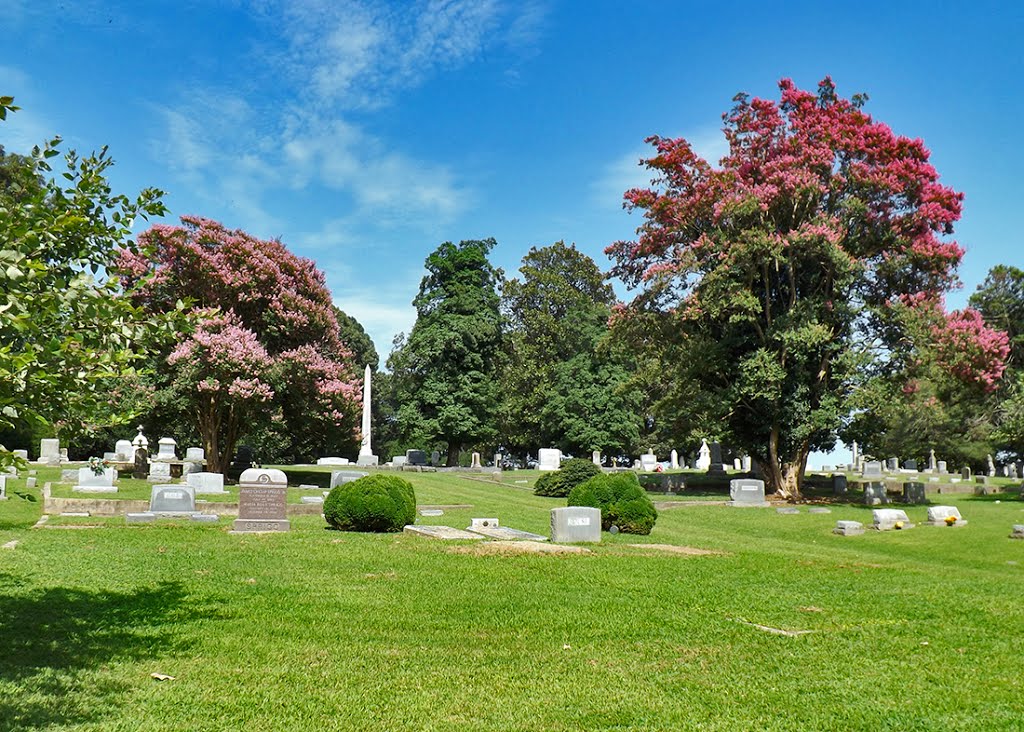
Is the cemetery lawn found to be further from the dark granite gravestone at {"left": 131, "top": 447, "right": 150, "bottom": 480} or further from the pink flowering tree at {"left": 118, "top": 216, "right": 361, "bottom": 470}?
the dark granite gravestone at {"left": 131, "top": 447, "right": 150, "bottom": 480}

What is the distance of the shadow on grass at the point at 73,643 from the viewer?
204 inches

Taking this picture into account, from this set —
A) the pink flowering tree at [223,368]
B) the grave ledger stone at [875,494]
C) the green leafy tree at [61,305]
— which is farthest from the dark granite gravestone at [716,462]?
the green leafy tree at [61,305]

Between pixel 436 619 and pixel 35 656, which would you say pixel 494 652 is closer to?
pixel 436 619

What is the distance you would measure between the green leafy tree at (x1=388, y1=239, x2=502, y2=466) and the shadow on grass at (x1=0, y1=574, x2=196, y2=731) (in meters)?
38.7

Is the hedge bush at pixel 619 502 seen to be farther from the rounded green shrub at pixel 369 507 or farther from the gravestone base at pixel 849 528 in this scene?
the gravestone base at pixel 849 528

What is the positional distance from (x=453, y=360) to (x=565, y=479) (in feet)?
66.3

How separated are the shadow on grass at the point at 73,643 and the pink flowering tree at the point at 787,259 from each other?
23.3 meters

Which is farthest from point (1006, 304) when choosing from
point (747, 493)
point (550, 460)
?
point (747, 493)

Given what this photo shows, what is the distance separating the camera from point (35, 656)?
6.27 m

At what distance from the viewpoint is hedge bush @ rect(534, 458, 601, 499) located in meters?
30.6

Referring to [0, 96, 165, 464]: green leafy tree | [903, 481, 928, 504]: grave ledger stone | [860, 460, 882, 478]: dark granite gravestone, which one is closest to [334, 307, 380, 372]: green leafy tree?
[860, 460, 882, 478]: dark granite gravestone

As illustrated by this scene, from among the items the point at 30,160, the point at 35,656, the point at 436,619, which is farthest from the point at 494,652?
the point at 30,160

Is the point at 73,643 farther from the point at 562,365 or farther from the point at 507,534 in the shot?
the point at 562,365

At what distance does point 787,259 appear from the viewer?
93.2 feet
